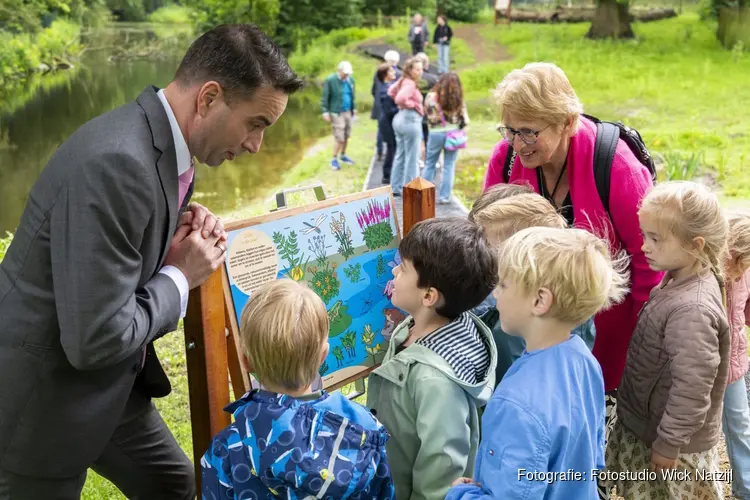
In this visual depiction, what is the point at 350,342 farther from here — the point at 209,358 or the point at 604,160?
the point at 604,160

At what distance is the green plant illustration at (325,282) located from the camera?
2.39m

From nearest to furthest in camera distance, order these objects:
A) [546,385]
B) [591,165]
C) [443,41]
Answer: [546,385]
[591,165]
[443,41]

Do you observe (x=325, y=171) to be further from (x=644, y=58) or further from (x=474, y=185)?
(x=644, y=58)

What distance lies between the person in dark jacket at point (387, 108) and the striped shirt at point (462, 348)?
737 centimetres

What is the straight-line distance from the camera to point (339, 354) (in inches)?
96.0

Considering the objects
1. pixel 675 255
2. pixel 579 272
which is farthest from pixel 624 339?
pixel 579 272

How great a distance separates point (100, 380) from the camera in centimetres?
173

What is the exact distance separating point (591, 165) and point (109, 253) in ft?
5.35

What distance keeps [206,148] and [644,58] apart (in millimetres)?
16541

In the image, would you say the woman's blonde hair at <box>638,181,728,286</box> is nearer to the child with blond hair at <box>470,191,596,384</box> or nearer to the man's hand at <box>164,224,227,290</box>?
the child with blond hair at <box>470,191,596,384</box>

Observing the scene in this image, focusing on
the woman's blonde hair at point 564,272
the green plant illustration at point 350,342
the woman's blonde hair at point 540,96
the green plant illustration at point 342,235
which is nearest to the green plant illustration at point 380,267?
the green plant illustration at point 342,235

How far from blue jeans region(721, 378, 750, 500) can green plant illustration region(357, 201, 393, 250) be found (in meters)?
1.49

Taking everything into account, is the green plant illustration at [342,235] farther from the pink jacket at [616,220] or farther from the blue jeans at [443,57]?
the blue jeans at [443,57]

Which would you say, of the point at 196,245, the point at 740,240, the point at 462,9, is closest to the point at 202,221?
the point at 196,245
